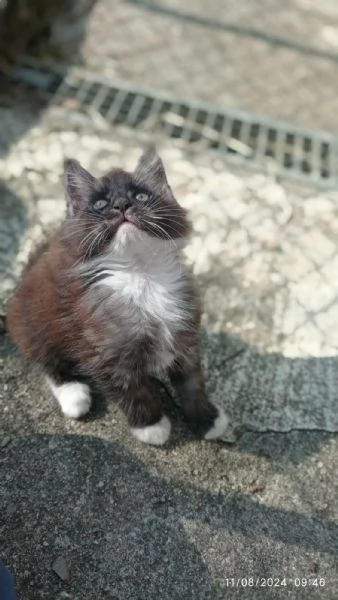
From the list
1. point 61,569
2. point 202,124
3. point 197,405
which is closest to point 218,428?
point 197,405

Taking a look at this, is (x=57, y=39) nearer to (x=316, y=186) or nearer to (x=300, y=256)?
(x=316, y=186)

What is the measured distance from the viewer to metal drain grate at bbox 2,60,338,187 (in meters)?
3.94

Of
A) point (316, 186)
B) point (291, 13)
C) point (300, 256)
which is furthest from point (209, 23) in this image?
point (300, 256)

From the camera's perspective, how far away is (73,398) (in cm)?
266

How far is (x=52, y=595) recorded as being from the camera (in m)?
2.17

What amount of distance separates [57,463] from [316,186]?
2.22 meters

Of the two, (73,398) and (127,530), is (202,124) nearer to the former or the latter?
(73,398)

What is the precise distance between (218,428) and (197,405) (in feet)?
0.44

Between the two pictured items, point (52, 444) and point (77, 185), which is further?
point (52, 444)

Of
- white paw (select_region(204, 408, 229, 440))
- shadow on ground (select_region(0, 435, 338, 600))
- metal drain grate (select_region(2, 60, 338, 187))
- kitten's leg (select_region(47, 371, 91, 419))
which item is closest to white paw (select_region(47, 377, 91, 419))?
kitten's leg (select_region(47, 371, 91, 419))

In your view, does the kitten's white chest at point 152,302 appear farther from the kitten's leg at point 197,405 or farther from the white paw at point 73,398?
the white paw at point 73,398

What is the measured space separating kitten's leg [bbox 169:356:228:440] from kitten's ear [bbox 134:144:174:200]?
2.24ft

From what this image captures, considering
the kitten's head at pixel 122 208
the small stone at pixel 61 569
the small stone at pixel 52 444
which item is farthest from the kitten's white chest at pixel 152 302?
the small stone at pixel 61 569

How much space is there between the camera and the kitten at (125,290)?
2.26 metres
